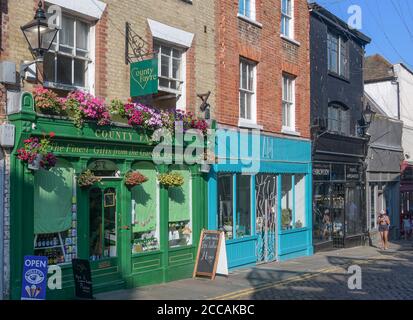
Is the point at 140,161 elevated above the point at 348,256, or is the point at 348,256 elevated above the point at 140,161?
the point at 140,161

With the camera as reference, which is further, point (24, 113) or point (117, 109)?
point (117, 109)

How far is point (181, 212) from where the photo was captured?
525 inches

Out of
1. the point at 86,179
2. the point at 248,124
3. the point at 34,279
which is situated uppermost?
the point at 248,124

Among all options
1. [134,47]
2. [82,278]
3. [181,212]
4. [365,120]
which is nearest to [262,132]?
[181,212]

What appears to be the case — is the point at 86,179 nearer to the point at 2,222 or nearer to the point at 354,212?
the point at 2,222

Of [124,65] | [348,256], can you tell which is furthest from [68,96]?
[348,256]

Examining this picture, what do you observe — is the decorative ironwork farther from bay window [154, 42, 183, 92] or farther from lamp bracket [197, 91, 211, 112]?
lamp bracket [197, 91, 211, 112]

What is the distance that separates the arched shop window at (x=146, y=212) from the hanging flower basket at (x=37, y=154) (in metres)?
2.54

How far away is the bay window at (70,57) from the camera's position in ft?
34.0

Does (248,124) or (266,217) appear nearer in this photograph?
(248,124)

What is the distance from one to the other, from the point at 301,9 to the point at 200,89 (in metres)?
6.84

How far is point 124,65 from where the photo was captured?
11.7 meters

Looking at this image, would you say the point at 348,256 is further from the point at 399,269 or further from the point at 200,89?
the point at 200,89

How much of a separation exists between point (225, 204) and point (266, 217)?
216 cm
